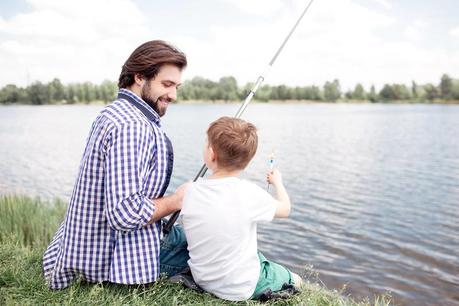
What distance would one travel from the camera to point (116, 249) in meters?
2.77

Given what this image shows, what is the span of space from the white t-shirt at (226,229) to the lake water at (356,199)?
372 cm

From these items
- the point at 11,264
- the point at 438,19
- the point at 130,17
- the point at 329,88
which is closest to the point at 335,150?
the point at 11,264

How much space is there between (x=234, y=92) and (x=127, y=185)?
2855 inches

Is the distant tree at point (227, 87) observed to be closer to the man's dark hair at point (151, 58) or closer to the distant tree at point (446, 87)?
the distant tree at point (446, 87)

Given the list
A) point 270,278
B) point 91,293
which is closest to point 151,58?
point 91,293

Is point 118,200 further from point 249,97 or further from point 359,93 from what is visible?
point 359,93

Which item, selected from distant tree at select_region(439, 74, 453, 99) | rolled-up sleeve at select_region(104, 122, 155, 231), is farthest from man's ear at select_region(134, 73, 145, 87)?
distant tree at select_region(439, 74, 453, 99)

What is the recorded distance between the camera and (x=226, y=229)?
2.75 metres

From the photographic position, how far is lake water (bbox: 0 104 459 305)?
691cm

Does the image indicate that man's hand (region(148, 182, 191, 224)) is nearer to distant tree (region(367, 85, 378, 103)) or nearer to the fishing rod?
the fishing rod

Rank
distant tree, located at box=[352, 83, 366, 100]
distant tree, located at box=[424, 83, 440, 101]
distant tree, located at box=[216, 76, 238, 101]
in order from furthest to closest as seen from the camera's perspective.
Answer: distant tree, located at box=[352, 83, 366, 100], distant tree, located at box=[424, 83, 440, 101], distant tree, located at box=[216, 76, 238, 101]

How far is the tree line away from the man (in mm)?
54136

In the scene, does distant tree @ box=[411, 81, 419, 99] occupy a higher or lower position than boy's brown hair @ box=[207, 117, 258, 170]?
lower

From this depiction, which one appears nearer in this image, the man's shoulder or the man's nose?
the man's shoulder
